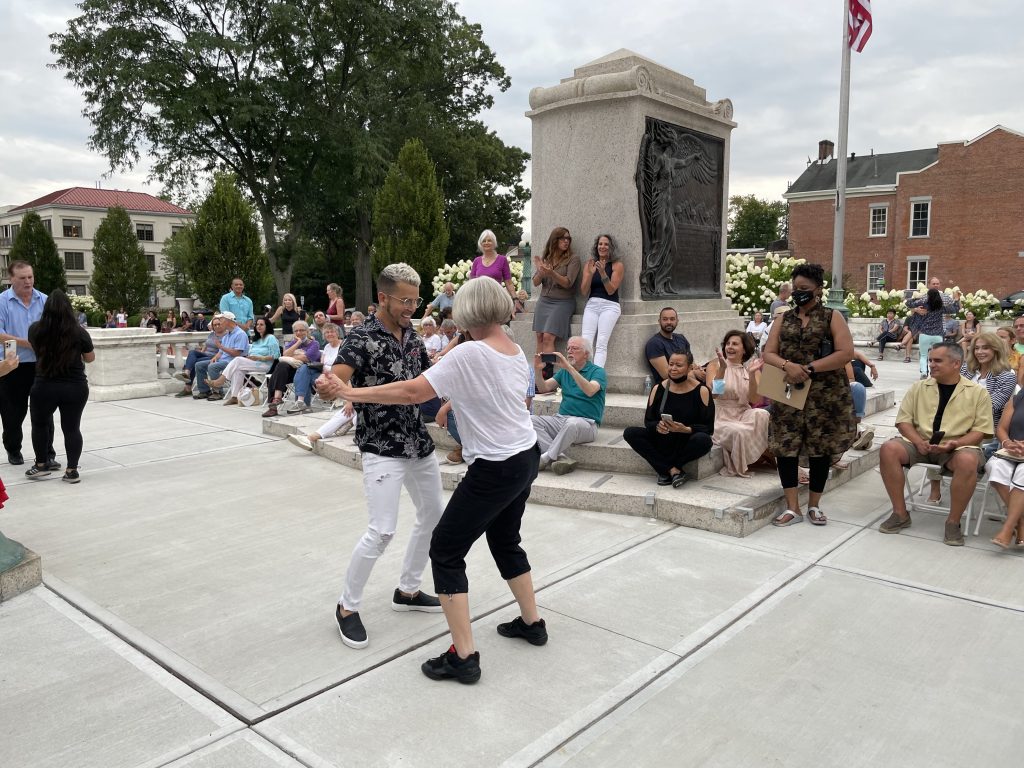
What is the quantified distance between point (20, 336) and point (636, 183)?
20.1ft

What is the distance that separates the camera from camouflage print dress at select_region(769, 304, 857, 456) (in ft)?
17.4

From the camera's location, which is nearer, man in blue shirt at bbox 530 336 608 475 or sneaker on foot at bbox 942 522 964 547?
sneaker on foot at bbox 942 522 964 547

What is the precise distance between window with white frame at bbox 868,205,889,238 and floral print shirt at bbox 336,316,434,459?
1837 inches

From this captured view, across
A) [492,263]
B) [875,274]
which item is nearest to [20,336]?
[492,263]

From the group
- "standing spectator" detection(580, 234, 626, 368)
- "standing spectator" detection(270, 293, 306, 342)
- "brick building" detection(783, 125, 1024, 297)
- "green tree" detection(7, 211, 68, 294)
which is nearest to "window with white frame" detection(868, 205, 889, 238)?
"brick building" detection(783, 125, 1024, 297)

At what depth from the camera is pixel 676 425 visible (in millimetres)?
5691

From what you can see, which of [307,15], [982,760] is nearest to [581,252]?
[982,760]

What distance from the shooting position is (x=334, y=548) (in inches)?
196

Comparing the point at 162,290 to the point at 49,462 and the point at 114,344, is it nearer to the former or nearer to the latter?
the point at 114,344

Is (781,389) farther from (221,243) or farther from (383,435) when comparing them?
(221,243)

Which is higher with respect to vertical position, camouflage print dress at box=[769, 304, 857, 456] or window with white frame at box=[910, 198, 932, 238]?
window with white frame at box=[910, 198, 932, 238]

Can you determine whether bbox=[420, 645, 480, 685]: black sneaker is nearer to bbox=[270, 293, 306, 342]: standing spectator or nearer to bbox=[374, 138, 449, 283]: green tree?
bbox=[270, 293, 306, 342]: standing spectator

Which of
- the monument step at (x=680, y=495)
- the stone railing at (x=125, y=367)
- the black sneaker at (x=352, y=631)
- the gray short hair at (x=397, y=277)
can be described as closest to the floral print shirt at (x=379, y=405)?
the gray short hair at (x=397, y=277)

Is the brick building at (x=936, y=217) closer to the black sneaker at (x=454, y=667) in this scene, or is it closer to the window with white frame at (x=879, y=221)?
the window with white frame at (x=879, y=221)
